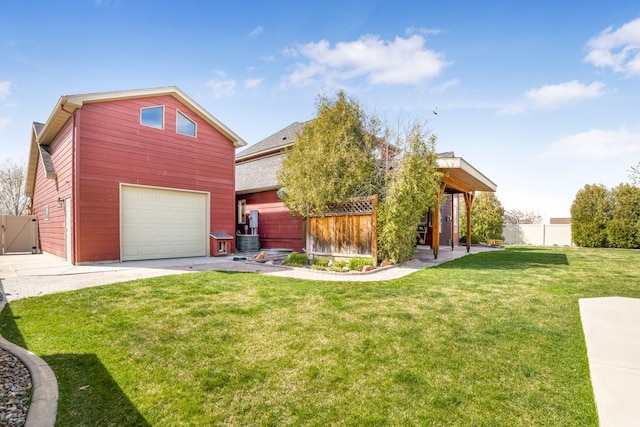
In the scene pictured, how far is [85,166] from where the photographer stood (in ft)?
27.3

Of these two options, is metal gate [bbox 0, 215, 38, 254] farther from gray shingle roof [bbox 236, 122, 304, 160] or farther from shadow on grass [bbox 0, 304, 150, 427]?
shadow on grass [bbox 0, 304, 150, 427]

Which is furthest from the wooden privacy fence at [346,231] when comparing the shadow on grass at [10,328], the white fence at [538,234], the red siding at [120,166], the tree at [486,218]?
the white fence at [538,234]

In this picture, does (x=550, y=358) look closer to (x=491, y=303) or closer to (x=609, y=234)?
(x=491, y=303)

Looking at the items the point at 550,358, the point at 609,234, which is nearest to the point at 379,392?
the point at 550,358

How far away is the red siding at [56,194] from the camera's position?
9084 millimetres

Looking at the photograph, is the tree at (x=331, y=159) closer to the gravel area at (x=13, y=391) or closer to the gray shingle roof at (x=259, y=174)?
the gray shingle roof at (x=259, y=174)

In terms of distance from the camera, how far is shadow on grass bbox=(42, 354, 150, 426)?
192 cm

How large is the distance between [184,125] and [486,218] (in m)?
16.4

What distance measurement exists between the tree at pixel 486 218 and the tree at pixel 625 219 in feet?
16.1

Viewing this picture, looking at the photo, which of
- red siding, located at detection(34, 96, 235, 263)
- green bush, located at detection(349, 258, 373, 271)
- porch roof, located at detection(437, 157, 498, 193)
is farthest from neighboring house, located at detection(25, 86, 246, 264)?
porch roof, located at detection(437, 157, 498, 193)

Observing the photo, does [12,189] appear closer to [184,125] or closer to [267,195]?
[184,125]

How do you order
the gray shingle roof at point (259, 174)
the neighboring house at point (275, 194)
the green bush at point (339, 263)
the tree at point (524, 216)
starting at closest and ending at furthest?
the green bush at point (339, 263)
the neighboring house at point (275, 194)
the gray shingle roof at point (259, 174)
the tree at point (524, 216)

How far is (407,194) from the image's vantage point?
7887 mm

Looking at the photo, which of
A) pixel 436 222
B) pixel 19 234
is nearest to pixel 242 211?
pixel 436 222
